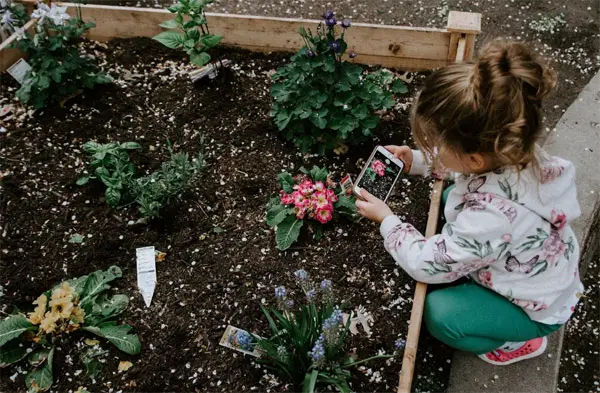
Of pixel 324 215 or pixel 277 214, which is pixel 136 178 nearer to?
pixel 277 214

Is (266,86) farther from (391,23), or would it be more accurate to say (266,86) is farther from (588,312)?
(588,312)

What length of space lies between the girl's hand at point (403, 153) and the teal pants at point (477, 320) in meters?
0.65

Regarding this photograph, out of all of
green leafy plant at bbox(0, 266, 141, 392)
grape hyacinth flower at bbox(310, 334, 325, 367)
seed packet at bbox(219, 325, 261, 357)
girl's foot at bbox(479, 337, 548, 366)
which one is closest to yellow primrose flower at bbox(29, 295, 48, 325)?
green leafy plant at bbox(0, 266, 141, 392)

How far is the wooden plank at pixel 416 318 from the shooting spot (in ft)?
7.02

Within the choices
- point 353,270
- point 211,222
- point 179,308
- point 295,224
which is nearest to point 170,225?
point 211,222

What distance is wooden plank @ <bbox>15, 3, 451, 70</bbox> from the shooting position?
331 cm

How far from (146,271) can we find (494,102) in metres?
1.68

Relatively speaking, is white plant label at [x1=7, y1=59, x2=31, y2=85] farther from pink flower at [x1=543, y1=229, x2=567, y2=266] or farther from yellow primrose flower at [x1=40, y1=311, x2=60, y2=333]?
pink flower at [x1=543, y1=229, x2=567, y2=266]

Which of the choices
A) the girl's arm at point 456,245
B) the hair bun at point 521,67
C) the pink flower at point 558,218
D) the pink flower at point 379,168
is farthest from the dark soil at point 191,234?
the hair bun at point 521,67

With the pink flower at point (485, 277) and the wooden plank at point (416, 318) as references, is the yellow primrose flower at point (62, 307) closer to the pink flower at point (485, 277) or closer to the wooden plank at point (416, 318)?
the wooden plank at point (416, 318)

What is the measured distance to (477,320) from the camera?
220 cm

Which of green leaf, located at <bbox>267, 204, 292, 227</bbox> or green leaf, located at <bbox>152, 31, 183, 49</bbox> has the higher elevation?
green leaf, located at <bbox>152, 31, 183, 49</bbox>

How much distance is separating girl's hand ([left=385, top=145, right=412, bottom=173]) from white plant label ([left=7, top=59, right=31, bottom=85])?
216cm

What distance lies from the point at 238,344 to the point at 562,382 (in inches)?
58.5
